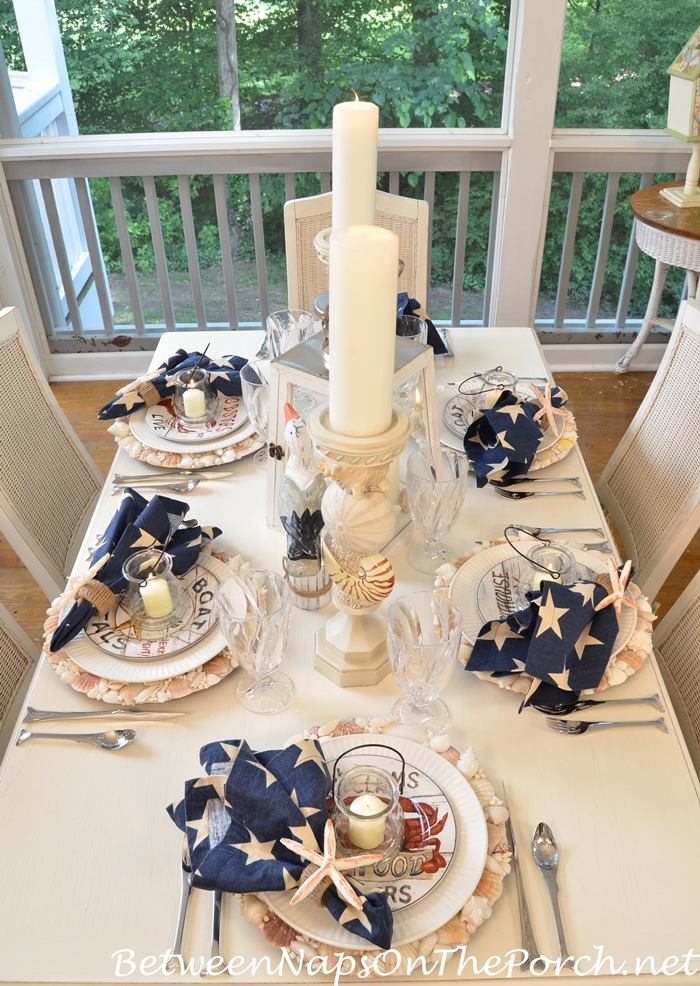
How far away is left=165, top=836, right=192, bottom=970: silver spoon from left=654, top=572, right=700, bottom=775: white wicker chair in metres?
0.77

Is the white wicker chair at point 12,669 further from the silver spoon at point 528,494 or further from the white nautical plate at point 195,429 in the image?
the silver spoon at point 528,494

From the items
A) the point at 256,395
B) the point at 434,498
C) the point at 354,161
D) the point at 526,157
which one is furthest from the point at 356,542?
the point at 526,157

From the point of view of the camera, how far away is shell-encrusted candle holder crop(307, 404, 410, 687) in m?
0.89

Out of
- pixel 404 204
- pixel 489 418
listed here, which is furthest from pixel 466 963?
pixel 404 204

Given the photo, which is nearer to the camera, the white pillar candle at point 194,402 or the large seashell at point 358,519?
the large seashell at point 358,519

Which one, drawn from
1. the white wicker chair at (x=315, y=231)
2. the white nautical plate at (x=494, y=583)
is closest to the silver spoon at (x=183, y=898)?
the white nautical plate at (x=494, y=583)

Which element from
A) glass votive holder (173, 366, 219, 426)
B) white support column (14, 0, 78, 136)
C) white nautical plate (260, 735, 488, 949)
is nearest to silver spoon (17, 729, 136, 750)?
white nautical plate (260, 735, 488, 949)

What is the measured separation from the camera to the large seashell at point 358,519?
0.98 metres

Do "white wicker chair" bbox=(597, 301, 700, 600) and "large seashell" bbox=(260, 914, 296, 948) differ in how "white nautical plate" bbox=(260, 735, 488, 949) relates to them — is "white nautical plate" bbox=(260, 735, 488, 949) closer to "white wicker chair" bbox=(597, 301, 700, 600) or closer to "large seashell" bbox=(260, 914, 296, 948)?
"large seashell" bbox=(260, 914, 296, 948)

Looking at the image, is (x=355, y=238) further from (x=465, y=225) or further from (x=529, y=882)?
(x=465, y=225)

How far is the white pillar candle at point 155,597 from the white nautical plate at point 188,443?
15.6 inches

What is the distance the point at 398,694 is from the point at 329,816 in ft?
0.78

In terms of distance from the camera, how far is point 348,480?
3.05 ft

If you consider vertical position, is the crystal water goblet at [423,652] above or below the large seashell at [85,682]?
above
